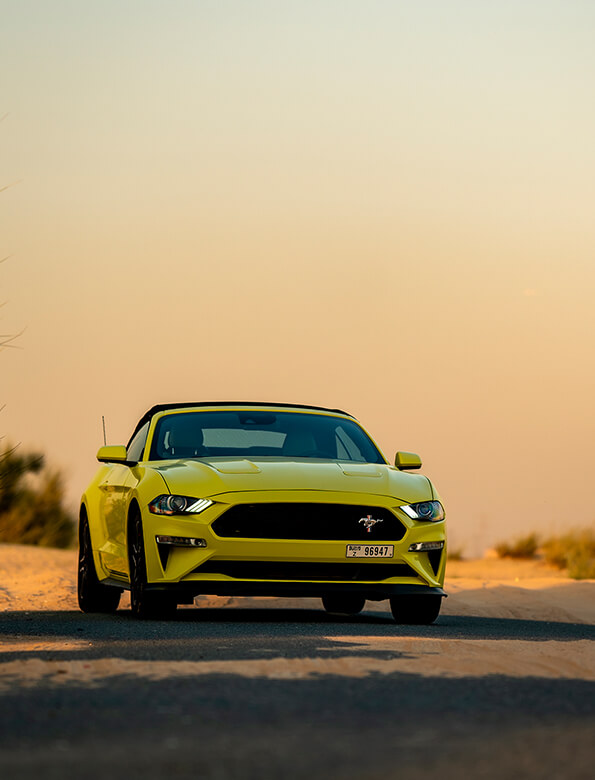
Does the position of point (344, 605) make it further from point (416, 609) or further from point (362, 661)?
point (362, 661)

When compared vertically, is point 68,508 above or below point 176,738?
below

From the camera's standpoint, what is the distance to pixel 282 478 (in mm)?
10586

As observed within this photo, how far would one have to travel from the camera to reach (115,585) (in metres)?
11.9

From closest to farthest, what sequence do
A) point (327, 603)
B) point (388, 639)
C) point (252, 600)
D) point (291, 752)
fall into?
1. point (291, 752)
2. point (388, 639)
3. point (327, 603)
4. point (252, 600)

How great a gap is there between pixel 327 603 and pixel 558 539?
23.1 m

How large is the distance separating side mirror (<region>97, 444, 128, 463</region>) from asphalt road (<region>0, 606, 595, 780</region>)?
14.3 feet

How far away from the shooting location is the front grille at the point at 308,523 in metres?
10.3

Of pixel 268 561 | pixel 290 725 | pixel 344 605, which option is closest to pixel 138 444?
pixel 344 605

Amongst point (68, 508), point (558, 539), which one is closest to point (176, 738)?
point (68, 508)

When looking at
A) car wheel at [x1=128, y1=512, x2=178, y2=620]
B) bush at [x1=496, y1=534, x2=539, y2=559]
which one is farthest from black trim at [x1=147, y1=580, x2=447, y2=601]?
bush at [x1=496, y1=534, x2=539, y2=559]

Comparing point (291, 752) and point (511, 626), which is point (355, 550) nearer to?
point (511, 626)

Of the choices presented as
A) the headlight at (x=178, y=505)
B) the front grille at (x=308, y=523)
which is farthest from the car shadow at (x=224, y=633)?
the headlight at (x=178, y=505)

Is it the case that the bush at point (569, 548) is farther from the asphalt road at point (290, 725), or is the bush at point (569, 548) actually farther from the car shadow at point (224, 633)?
the asphalt road at point (290, 725)

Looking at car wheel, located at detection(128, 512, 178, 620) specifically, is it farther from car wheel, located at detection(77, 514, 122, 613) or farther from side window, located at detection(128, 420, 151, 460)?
car wheel, located at detection(77, 514, 122, 613)
